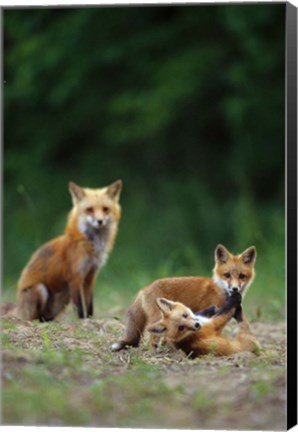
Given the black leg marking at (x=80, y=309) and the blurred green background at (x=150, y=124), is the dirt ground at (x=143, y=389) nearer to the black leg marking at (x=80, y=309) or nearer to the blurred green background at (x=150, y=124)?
the black leg marking at (x=80, y=309)

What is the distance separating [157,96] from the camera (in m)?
15.0

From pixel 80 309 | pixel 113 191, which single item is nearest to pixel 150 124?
pixel 113 191

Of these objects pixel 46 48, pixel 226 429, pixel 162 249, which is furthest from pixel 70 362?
pixel 46 48

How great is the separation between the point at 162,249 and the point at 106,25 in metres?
3.20

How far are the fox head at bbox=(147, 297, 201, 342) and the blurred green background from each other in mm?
6064

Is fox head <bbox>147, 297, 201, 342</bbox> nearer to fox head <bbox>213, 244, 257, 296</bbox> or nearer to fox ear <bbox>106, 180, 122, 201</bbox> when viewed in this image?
fox head <bbox>213, 244, 257, 296</bbox>

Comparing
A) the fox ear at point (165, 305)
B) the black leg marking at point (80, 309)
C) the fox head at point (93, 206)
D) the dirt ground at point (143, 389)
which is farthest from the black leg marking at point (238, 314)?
the fox head at point (93, 206)

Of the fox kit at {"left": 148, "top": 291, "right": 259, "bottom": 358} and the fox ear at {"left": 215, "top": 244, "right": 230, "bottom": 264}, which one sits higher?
Answer: the fox ear at {"left": 215, "top": 244, "right": 230, "bottom": 264}

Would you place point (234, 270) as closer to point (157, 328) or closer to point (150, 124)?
point (157, 328)

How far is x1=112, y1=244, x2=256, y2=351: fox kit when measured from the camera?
6.99m

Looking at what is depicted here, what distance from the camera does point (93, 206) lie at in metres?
8.95

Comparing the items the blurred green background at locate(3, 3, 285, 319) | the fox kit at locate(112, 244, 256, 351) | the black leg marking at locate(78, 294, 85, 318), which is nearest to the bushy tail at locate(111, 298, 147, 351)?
the fox kit at locate(112, 244, 256, 351)

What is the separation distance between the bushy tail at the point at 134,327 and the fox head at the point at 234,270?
55 centimetres

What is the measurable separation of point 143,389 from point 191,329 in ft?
2.84
